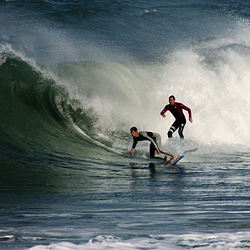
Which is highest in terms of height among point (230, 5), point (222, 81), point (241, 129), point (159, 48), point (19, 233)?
point (230, 5)

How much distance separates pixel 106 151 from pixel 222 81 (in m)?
7.90

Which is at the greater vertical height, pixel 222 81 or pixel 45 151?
pixel 222 81

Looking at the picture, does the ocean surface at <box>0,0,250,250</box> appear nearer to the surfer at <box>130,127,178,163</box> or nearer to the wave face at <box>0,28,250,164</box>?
the wave face at <box>0,28,250,164</box>

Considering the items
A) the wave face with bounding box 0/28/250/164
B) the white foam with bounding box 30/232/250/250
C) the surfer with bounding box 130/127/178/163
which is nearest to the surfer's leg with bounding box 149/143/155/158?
the surfer with bounding box 130/127/178/163

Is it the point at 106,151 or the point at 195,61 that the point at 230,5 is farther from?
the point at 106,151

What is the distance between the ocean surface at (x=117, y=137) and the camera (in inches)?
255

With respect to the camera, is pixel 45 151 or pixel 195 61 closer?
pixel 45 151

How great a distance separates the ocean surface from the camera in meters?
6.47

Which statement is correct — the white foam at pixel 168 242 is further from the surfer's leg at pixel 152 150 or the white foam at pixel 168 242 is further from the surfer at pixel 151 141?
the surfer's leg at pixel 152 150

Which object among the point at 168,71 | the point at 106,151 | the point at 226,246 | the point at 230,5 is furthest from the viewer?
the point at 230,5

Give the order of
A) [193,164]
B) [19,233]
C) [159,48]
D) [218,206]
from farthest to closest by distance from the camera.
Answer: [159,48], [193,164], [218,206], [19,233]

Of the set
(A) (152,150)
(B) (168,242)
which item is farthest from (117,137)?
(B) (168,242)

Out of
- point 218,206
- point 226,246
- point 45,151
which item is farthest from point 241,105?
point 226,246

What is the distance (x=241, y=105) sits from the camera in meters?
19.4
